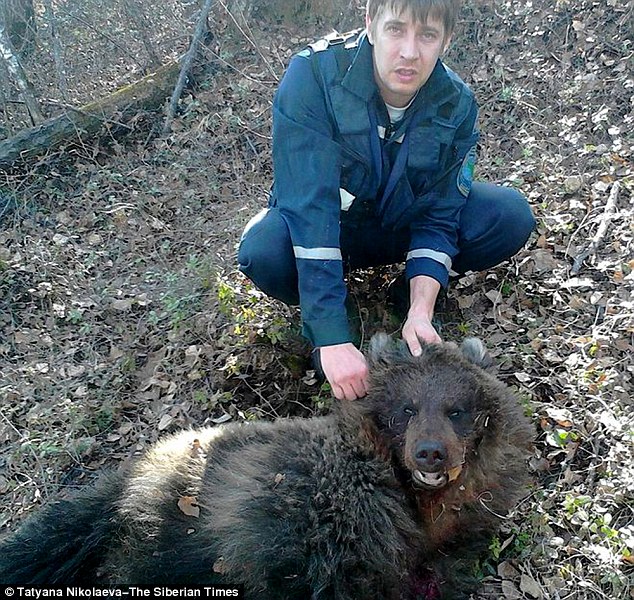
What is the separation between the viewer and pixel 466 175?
4.07 meters

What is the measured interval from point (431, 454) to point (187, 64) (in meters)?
6.00

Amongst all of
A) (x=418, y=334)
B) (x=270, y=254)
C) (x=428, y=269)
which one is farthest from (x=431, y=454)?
(x=270, y=254)

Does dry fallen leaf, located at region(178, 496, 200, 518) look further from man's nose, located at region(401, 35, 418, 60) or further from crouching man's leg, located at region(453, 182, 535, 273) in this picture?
man's nose, located at region(401, 35, 418, 60)

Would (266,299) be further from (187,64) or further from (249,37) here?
(249,37)

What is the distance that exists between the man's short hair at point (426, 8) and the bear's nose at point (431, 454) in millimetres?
2061

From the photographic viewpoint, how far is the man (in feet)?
11.3

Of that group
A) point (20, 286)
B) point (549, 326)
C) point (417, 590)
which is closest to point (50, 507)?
point (417, 590)

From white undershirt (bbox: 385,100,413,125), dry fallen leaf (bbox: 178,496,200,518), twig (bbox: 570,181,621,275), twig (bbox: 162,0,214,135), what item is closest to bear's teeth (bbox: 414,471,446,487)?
dry fallen leaf (bbox: 178,496,200,518)

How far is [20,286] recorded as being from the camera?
5.68 meters

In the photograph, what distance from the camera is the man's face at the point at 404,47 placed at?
341 cm

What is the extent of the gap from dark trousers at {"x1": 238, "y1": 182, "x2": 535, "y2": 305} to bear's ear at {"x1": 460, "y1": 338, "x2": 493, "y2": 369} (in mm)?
963

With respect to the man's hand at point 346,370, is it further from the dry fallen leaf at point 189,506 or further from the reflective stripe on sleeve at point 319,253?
the dry fallen leaf at point 189,506
